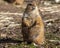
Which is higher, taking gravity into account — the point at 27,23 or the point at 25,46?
the point at 27,23

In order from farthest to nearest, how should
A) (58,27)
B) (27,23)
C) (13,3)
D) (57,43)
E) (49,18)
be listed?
(13,3) < (49,18) < (58,27) < (57,43) < (27,23)

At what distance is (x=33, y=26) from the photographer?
9172 mm

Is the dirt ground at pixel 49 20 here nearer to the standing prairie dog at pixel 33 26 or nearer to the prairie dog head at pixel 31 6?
the standing prairie dog at pixel 33 26

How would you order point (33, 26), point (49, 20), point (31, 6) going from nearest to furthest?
point (33, 26), point (31, 6), point (49, 20)

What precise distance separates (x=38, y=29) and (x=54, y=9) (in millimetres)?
6994

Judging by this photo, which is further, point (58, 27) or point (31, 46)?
point (58, 27)

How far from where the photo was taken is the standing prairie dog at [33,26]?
29.9 ft

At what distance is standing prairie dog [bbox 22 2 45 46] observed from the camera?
9109mm

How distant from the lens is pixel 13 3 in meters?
18.6

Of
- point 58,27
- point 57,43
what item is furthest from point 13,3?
point 57,43

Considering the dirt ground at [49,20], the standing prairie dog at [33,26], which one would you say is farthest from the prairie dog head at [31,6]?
the dirt ground at [49,20]

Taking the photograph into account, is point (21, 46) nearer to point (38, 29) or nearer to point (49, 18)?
point (38, 29)

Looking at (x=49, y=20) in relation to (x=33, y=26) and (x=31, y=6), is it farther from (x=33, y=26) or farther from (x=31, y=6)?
(x=33, y=26)

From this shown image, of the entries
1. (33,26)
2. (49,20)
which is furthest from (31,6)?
(49,20)
